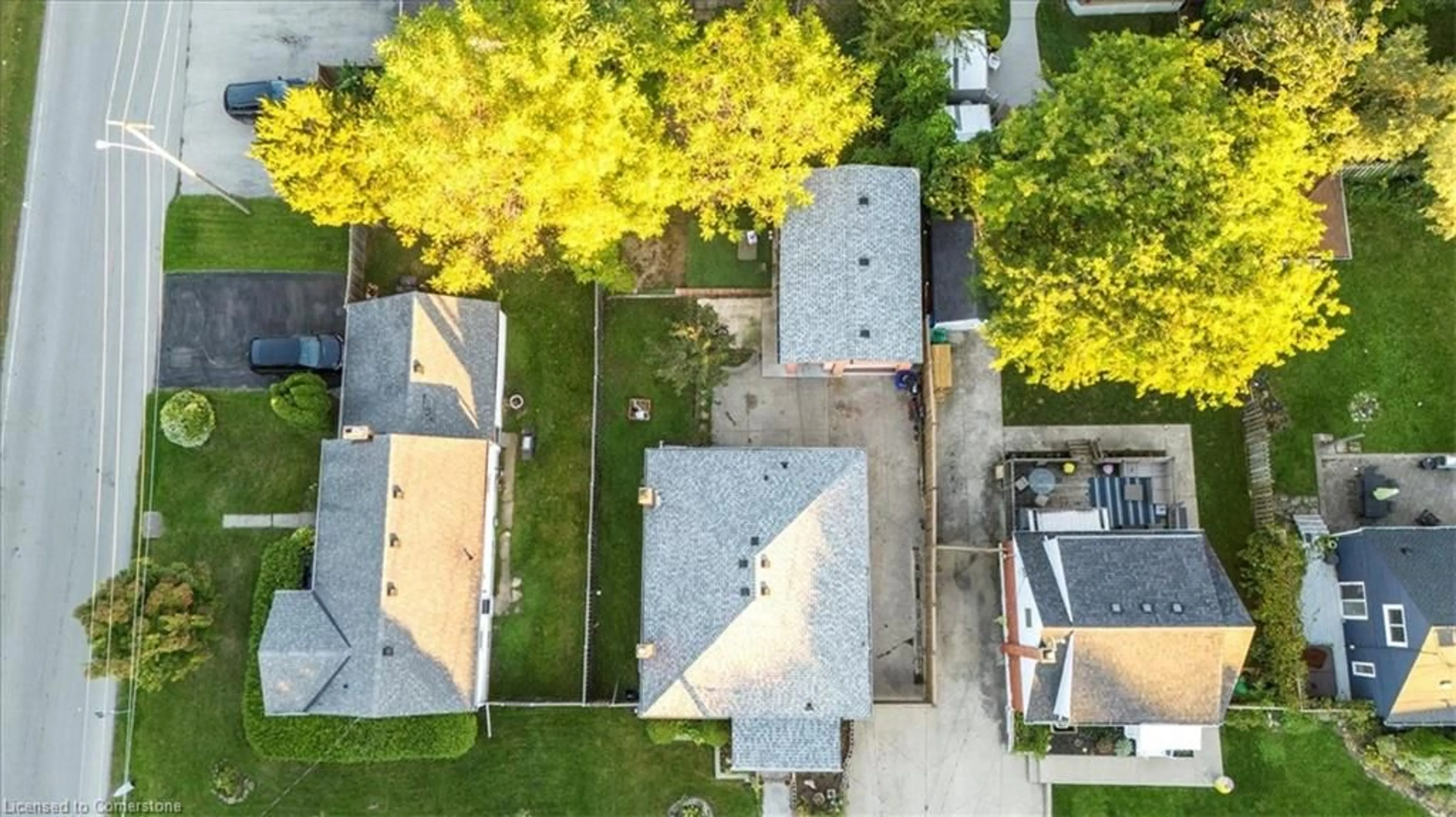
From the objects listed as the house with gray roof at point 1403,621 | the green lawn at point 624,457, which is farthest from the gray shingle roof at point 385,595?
the house with gray roof at point 1403,621

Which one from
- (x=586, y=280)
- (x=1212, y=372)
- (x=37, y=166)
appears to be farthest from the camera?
(x=37, y=166)

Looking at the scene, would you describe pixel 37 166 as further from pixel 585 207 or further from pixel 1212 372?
pixel 1212 372

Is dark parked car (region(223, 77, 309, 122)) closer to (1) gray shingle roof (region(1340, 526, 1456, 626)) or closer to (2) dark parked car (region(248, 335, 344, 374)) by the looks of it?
(2) dark parked car (region(248, 335, 344, 374))

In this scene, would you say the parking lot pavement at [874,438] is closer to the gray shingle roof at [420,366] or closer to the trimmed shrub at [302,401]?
the gray shingle roof at [420,366]

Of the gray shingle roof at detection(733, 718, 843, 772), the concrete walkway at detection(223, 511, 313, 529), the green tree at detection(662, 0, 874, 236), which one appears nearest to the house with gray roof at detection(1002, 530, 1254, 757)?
the gray shingle roof at detection(733, 718, 843, 772)

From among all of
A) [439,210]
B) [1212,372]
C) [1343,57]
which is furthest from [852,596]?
[1343,57]
